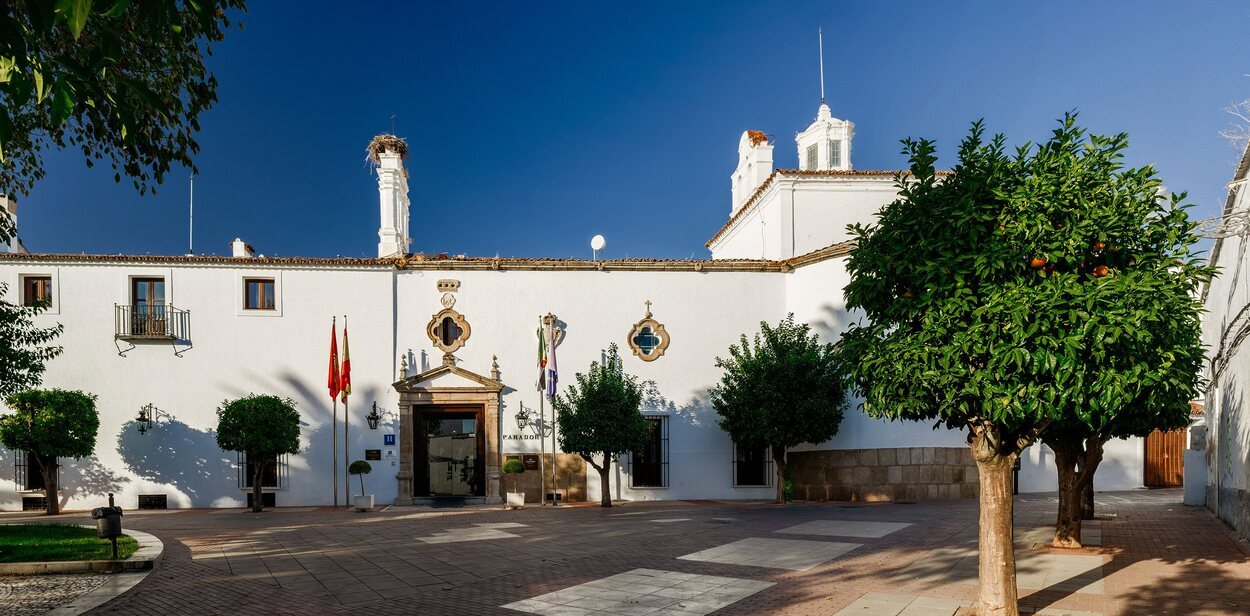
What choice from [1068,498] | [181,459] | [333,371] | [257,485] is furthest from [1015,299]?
[181,459]

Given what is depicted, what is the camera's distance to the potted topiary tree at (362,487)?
17.3m

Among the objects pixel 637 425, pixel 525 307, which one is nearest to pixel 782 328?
pixel 637 425

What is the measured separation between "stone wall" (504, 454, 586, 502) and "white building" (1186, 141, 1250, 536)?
1353cm

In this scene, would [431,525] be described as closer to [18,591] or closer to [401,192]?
[18,591]

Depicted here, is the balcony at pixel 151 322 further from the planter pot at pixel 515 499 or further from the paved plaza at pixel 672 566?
the planter pot at pixel 515 499

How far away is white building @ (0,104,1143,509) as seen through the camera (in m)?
18.6

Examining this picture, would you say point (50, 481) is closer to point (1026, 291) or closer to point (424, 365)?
point (424, 365)

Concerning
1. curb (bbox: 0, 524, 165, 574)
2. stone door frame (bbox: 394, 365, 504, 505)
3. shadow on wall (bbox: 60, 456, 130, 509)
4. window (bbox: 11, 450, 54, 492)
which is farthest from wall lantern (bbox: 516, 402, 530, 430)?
window (bbox: 11, 450, 54, 492)

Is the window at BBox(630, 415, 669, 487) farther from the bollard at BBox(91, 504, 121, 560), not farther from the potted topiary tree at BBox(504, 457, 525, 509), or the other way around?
the bollard at BBox(91, 504, 121, 560)

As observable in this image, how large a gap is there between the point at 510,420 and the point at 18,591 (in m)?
11.7

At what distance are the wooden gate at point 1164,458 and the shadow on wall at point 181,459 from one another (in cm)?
2627

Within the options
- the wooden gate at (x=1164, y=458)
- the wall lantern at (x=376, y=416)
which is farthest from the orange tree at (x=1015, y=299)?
the wooden gate at (x=1164, y=458)

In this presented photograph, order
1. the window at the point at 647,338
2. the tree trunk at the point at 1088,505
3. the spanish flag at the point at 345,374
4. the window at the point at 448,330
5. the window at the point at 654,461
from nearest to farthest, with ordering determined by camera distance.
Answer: the tree trunk at the point at 1088,505, the spanish flag at the point at 345,374, the window at the point at 448,330, the window at the point at 654,461, the window at the point at 647,338

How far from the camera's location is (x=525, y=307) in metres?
20.0
